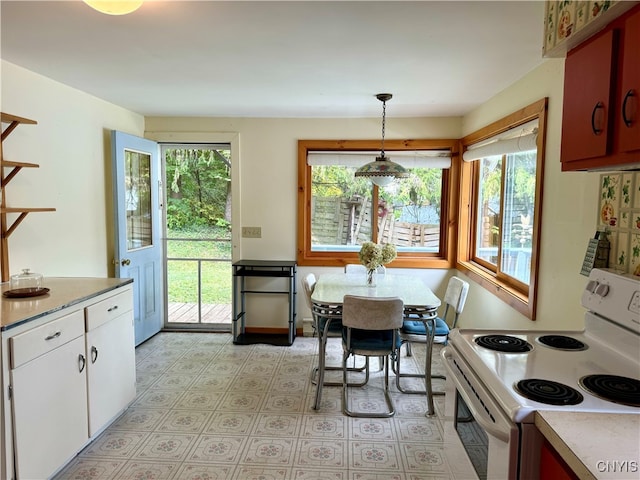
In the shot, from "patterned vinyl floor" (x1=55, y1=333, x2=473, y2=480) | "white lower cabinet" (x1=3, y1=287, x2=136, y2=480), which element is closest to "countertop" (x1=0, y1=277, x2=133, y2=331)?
"white lower cabinet" (x1=3, y1=287, x2=136, y2=480)

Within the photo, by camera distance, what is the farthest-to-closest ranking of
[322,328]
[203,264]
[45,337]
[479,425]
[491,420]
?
1. [203,264]
2. [322,328]
3. [45,337]
4. [479,425]
5. [491,420]

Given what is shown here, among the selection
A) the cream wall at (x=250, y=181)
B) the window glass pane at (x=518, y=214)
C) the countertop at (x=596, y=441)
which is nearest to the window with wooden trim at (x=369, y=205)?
the cream wall at (x=250, y=181)

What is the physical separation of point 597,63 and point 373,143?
289cm

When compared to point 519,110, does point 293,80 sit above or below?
above

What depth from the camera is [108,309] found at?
2422mm

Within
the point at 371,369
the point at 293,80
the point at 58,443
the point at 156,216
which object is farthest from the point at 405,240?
the point at 58,443

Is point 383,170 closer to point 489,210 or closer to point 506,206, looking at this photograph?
point 506,206

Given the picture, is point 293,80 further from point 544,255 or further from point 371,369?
point 371,369

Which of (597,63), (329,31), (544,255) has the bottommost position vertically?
(544,255)

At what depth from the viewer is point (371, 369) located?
3.48m

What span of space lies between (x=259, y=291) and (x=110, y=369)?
1.98m

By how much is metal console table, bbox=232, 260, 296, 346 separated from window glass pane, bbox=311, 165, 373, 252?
0.49 m

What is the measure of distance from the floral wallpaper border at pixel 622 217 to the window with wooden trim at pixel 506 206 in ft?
2.06

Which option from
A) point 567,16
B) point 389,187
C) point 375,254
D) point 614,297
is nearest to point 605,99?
point 567,16
